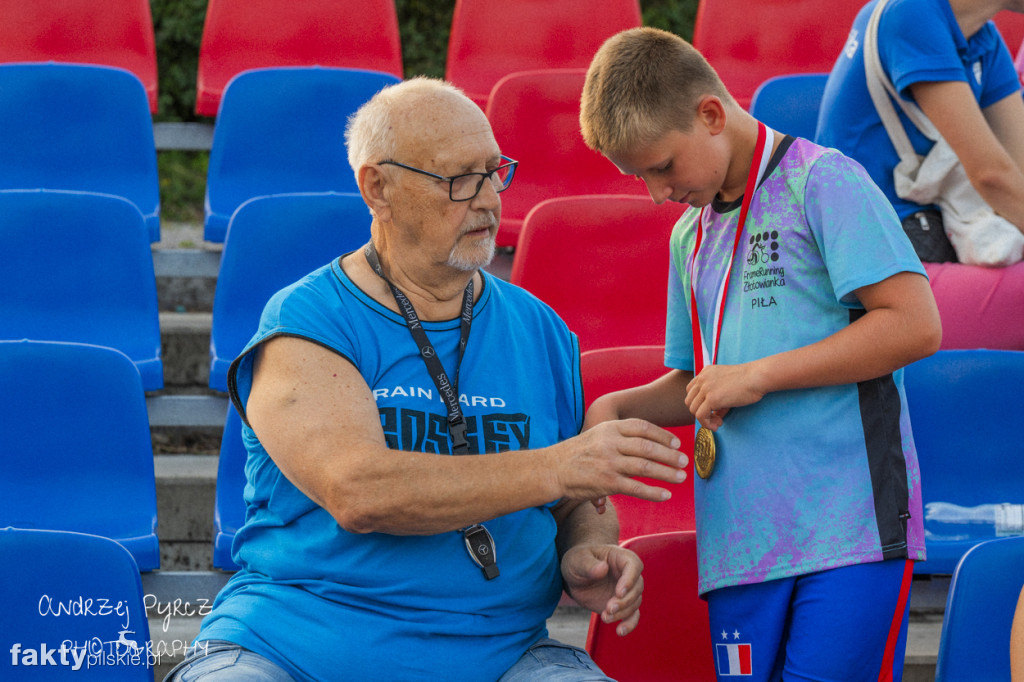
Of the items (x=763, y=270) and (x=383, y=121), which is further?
(x=383, y=121)

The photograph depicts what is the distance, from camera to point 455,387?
1.77 metres

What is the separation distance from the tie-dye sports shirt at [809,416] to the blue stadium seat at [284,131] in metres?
2.14

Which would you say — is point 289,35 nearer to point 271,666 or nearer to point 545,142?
point 545,142

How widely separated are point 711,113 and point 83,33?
3.31m

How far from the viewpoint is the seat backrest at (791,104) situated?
11.1 feet

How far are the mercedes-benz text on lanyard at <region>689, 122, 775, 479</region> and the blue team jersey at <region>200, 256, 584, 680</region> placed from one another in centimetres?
27

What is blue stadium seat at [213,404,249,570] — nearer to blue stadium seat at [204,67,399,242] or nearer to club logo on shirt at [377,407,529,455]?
club logo on shirt at [377,407,529,455]

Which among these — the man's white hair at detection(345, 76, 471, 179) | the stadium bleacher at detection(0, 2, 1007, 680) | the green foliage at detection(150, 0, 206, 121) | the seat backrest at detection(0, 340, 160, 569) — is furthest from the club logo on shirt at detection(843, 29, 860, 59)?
the green foliage at detection(150, 0, 206, 121)

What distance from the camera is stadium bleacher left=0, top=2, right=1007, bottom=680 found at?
7.56 ft

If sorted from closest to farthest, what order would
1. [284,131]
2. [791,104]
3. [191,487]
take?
[191,487]
[791,104]
[284,131]

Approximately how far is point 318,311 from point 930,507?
1.44 meters

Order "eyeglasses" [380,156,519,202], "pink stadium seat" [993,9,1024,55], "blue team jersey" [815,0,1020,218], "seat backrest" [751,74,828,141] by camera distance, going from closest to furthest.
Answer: "eyeglasses" [380,156,519,202], "blue team jersey" [815,0,1020,218], "seat backrest" [751,74,828,141], "pink stadium seat" [993,9,1024,55]

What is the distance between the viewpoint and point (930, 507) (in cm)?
236

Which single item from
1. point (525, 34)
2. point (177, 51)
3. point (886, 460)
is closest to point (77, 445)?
point (886, 460)
